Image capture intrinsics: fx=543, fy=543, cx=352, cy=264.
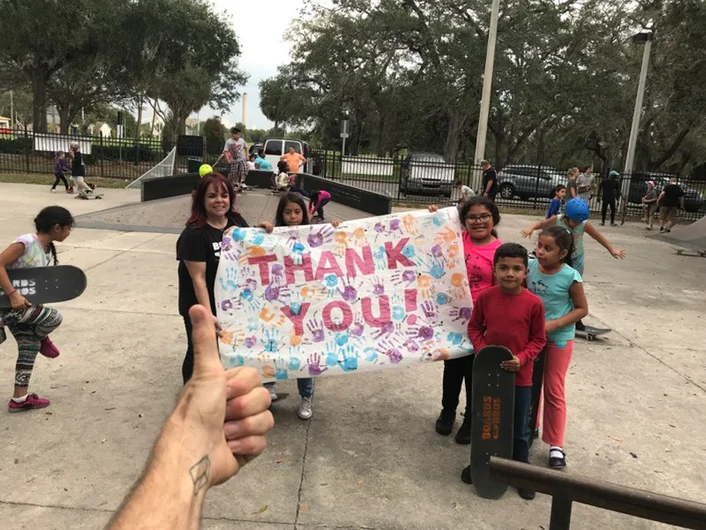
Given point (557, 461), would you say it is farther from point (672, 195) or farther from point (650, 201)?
point (650, 201)

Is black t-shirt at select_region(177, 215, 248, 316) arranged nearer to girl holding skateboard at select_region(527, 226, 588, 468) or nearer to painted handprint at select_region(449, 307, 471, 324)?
painted handprint at select_region(449, 307, 471, 324)

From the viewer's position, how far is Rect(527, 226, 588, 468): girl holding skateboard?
345cm

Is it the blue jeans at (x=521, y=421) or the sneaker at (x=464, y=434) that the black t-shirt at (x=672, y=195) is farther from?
the blue jeans at (x=521, y=421)

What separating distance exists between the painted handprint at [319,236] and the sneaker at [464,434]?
163 centimetres

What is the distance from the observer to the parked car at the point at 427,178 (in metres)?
22.0

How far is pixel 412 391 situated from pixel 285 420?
118 centimetres

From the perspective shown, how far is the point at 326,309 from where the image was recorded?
3844mm

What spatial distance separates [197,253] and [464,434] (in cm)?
222

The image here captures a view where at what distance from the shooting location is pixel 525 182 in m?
24.5

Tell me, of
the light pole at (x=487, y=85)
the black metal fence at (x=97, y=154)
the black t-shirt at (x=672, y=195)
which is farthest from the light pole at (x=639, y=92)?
the black metal fence at (x=97, y=154)

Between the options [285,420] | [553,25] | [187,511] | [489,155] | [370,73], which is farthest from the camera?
[489,155]

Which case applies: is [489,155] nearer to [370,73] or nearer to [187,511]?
[370,73]

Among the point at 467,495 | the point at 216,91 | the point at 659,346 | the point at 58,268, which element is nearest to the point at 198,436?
the point at 467,495

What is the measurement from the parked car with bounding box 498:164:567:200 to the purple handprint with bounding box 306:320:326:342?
21.8m
